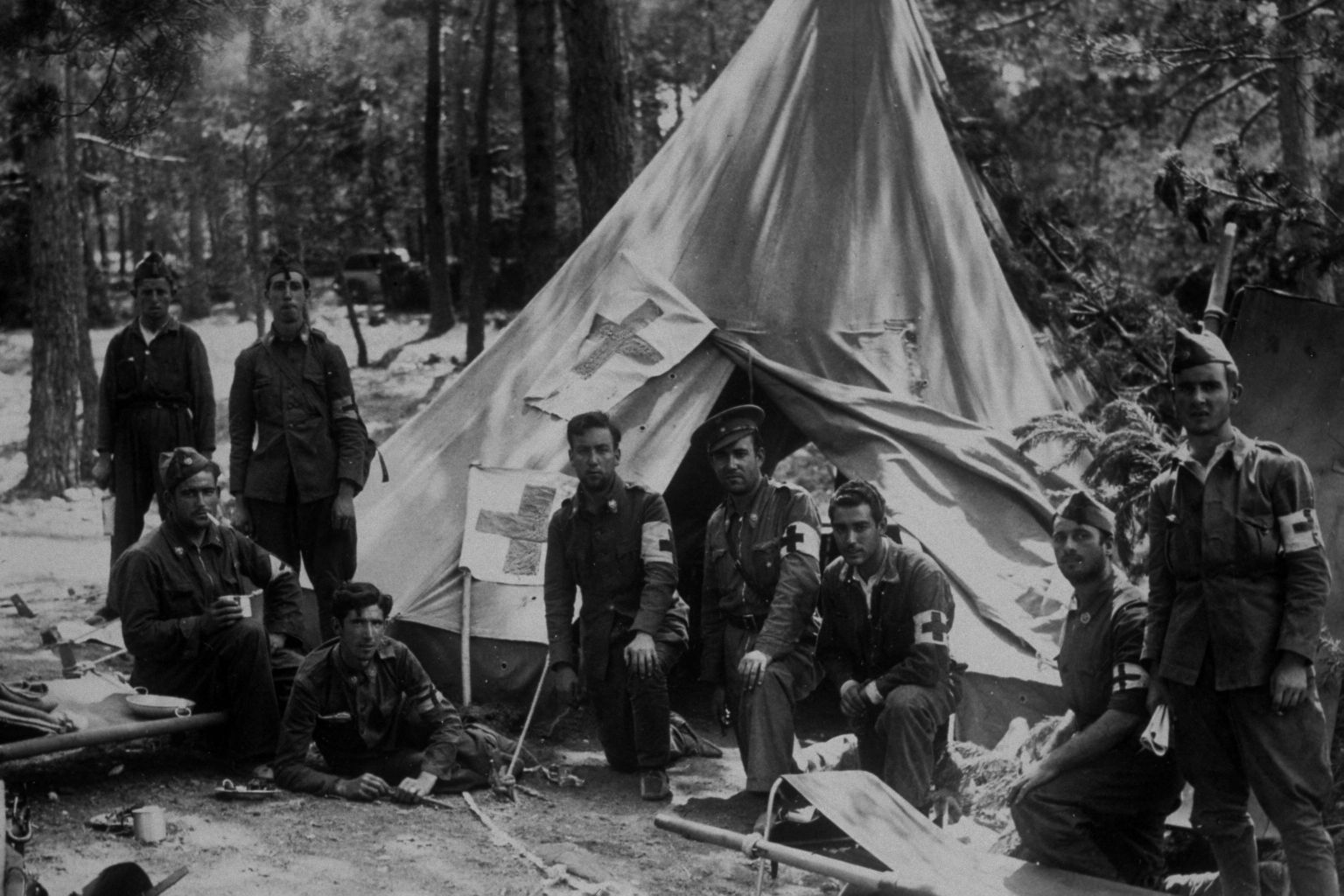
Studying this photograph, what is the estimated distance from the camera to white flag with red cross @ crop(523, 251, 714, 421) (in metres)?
7.13

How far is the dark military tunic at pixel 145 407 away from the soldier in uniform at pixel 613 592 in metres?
2.16

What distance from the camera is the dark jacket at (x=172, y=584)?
5.87 m

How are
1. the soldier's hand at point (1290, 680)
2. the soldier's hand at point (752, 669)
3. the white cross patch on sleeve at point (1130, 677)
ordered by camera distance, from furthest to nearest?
the soldier's hand at point (752, 669) < the white cross patch on sleeve at point (1130, 677) < the soldier's hand at point (1290, 680)

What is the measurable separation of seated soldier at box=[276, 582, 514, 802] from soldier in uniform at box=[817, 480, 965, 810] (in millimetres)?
1475

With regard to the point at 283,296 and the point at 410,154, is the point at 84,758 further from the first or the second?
the point at 410,154

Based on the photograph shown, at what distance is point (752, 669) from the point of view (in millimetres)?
5543

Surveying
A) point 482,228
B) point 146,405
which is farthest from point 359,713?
point 482,228

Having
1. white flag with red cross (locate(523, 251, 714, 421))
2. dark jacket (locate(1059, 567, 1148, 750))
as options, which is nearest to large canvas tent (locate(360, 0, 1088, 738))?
white flag with red cross (locate(523, 251, 714, 421))

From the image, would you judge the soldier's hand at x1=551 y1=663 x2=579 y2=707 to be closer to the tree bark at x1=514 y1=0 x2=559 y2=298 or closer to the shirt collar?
the shirt collar

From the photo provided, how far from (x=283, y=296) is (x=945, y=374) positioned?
10.2 feet

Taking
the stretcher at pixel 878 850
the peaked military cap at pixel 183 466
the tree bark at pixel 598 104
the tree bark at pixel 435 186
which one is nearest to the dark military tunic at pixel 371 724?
the peaked military cap at pixel 183 466

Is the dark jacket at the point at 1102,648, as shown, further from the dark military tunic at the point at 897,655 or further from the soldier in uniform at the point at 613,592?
the soldier in uniform at the point at 613,592

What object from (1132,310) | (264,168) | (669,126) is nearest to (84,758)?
(1132,310)

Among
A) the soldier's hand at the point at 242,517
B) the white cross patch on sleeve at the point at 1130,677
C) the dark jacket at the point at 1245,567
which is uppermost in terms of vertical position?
the dark jacket at the point at 1245,567
